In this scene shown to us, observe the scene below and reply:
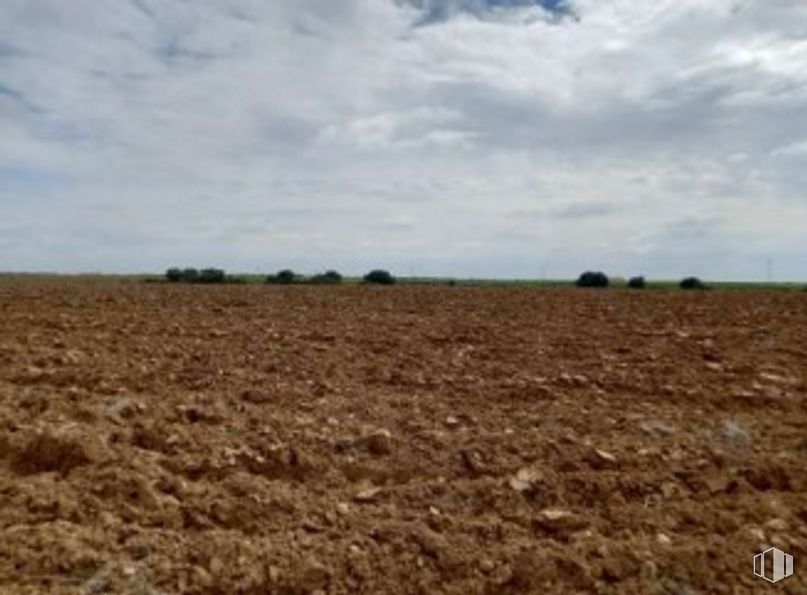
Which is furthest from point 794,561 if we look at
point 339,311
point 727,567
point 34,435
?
point 339,311

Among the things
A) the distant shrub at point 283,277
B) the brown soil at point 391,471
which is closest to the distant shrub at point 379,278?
the distant shrub at point 283,277

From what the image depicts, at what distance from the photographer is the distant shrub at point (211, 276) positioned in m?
47.7

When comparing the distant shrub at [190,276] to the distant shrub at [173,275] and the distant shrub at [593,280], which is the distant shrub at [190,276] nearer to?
the distant shrub at [173,275]

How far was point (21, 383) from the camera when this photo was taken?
8.44m

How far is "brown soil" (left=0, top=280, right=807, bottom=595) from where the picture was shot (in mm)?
4848

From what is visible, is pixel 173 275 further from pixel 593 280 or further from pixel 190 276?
pixel 593 280

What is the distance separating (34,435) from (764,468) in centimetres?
541

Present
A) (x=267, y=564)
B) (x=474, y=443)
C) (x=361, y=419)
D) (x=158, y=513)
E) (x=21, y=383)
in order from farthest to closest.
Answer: (x=21, y=383) < (x=361, y=419) < (x=474, y=443) < (x=158, y=513) < (x=267, y=564)

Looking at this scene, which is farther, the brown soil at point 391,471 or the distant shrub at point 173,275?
the distant shrub at point 173,275

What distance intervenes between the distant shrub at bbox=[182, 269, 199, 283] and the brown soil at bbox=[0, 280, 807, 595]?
38.1 m

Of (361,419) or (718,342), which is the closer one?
(361,419)

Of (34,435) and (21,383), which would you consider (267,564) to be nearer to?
(34,435)

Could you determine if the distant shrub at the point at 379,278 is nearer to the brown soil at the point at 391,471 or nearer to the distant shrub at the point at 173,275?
the distant shrub at the point at 173,275

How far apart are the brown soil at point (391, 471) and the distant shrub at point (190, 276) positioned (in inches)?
1499
